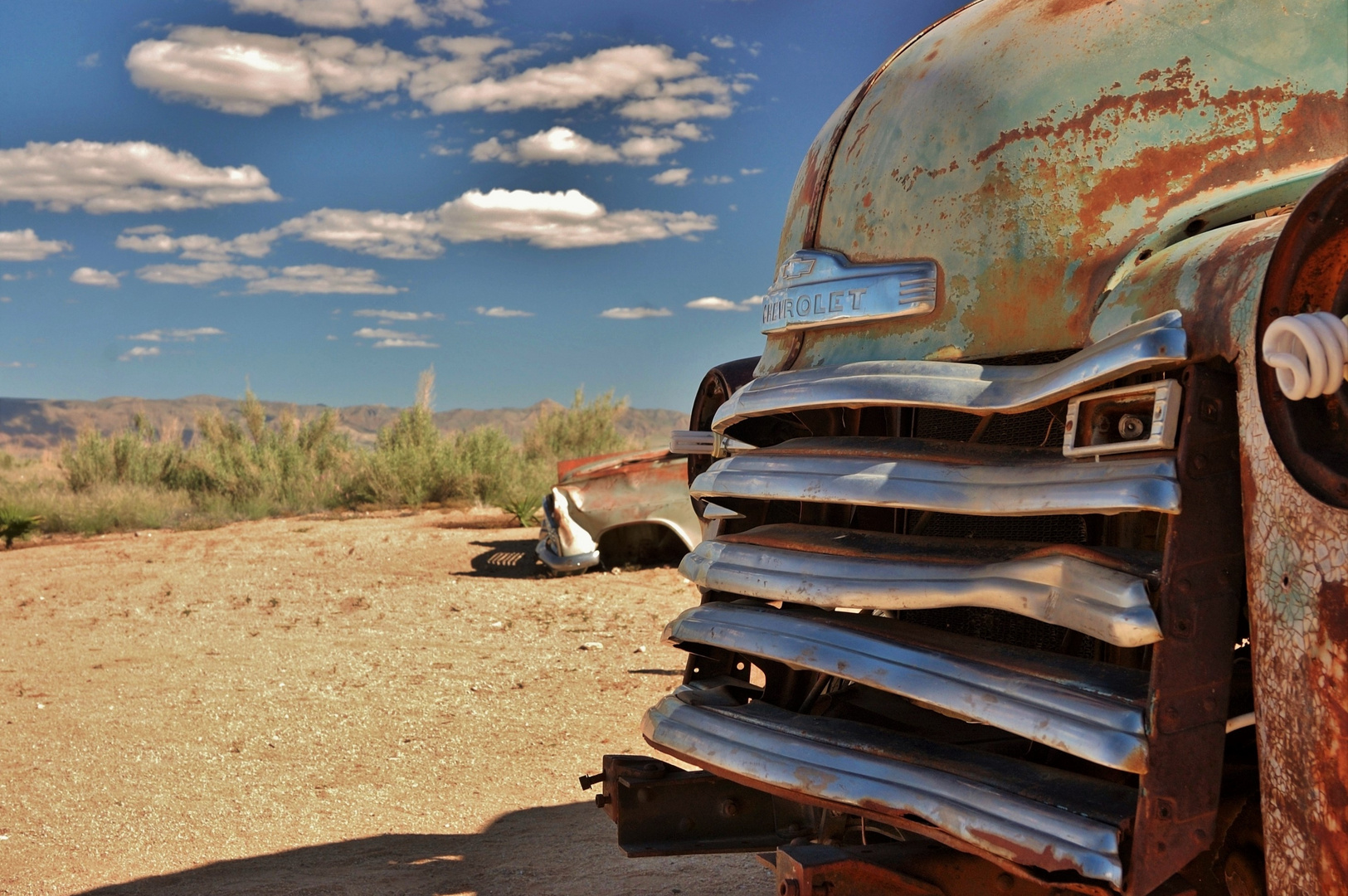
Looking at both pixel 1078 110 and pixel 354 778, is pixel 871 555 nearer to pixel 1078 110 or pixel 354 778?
pixel 1078 110

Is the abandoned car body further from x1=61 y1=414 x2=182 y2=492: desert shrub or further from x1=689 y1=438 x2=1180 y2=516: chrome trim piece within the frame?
x1=61 y1=414 x2=182 y2=492: desert shrub

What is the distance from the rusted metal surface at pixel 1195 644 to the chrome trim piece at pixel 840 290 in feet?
2.44

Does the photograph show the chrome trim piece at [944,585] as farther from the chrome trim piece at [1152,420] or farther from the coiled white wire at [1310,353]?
the coiled white wire at [1310,353]

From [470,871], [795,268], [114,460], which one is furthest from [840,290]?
[114,460]

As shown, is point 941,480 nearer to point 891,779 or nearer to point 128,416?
point 891,779

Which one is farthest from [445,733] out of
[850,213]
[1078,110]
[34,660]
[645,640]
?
[1078,110]

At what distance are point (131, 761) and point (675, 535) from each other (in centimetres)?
671

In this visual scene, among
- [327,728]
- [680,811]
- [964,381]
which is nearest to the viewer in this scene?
[964,381]

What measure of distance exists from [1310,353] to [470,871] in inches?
140

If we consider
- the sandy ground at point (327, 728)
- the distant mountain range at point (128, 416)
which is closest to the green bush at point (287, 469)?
the sandy ground at point (327, 728)

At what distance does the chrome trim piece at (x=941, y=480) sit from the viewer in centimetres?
176

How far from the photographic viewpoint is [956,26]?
262 cm

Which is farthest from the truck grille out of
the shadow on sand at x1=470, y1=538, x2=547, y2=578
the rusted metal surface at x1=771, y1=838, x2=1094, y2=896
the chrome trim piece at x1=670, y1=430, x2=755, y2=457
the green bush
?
the green bush

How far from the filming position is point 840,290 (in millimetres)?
2588
